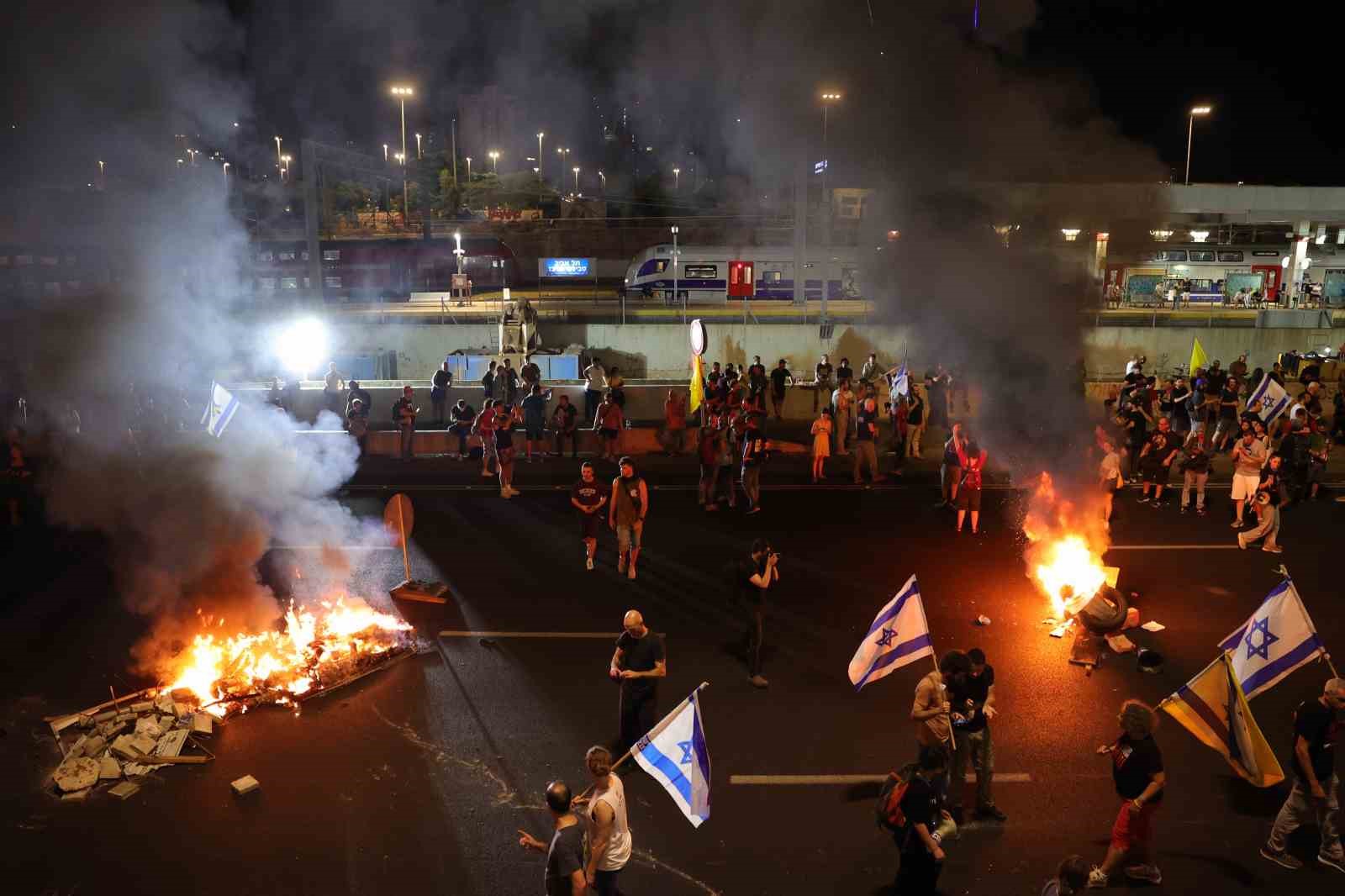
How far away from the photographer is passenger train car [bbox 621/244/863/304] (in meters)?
26.6

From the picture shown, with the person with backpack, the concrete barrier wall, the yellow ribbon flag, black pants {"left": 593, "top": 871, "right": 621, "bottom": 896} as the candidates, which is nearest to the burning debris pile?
black pants {"left": 593, "top": 871, "right": 621, "bottom": 896}

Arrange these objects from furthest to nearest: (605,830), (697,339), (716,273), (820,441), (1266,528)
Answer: (716,273) → (697,339) → (820,441) → (1266,528) → (605,830)

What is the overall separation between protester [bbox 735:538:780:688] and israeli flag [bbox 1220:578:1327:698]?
11.1 ft

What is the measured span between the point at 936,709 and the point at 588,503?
18.0 feet

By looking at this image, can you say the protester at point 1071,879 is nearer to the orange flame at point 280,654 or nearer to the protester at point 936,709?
the protester at point 936,709

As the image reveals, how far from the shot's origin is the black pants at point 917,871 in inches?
189

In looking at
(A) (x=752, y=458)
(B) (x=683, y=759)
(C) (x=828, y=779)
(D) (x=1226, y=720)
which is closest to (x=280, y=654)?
(B) (x=683, y=759)

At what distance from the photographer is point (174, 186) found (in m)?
12.4

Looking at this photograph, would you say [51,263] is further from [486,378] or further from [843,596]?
[843,596]

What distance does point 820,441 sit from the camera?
1444 centimetres

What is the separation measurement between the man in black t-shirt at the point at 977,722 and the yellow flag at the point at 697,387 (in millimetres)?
9480

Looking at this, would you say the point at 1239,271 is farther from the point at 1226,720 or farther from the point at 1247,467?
the point at 1226,720

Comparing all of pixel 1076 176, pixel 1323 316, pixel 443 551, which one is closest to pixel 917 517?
pixel 1076 176

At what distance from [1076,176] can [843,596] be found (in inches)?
244
